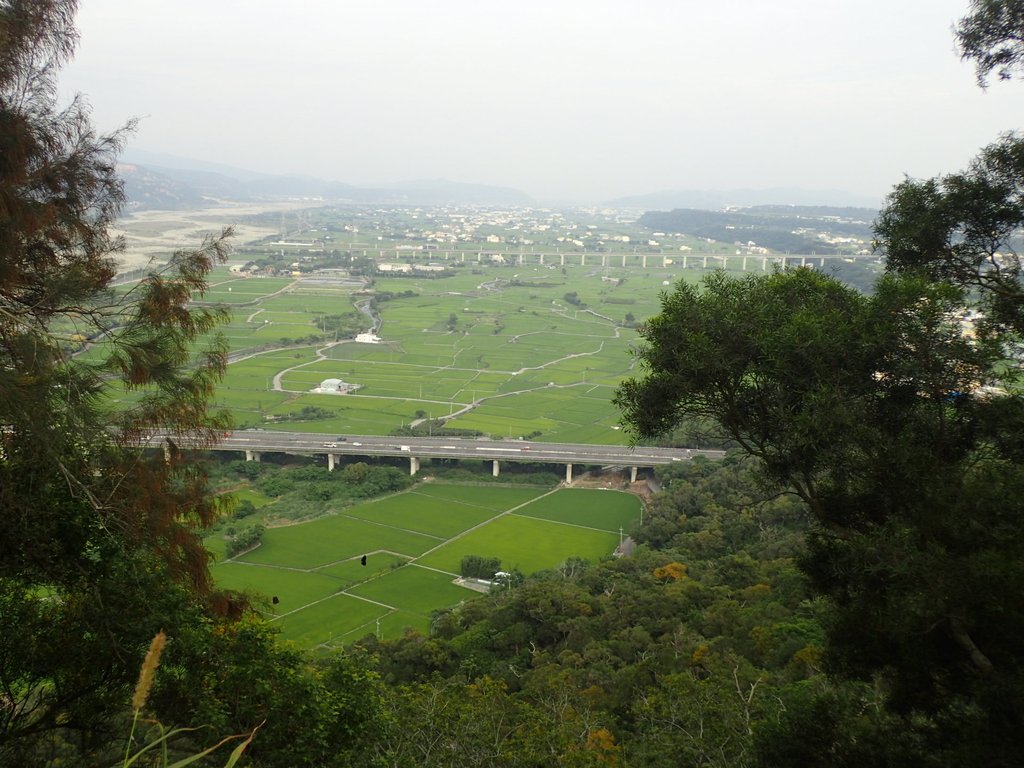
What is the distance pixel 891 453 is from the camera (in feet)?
11.4

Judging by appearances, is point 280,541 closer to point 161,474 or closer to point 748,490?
point 748,490

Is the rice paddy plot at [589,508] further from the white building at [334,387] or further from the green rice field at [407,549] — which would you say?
the white building at [334,387]

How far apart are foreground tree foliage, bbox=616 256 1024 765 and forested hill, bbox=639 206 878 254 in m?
58.6

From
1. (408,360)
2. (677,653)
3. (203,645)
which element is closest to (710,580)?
(677,653)

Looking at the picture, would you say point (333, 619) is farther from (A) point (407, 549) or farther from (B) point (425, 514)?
(B) point (425, 514)

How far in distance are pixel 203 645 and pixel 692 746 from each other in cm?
352

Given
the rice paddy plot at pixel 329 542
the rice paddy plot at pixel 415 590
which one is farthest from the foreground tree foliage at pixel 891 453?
the rice paddy plot at pixel 329 542

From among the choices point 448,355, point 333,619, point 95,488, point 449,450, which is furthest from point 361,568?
point 448,355

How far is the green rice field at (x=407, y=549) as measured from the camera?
13.5 metres

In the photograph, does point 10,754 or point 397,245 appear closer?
point 10,754

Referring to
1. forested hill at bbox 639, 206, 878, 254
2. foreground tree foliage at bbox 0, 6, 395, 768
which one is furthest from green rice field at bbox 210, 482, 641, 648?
forested hill at bbox 639, 206, 878, 254

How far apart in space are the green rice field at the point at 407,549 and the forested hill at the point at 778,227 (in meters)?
46.9

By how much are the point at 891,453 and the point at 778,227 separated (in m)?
82.7

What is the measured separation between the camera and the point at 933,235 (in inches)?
169
